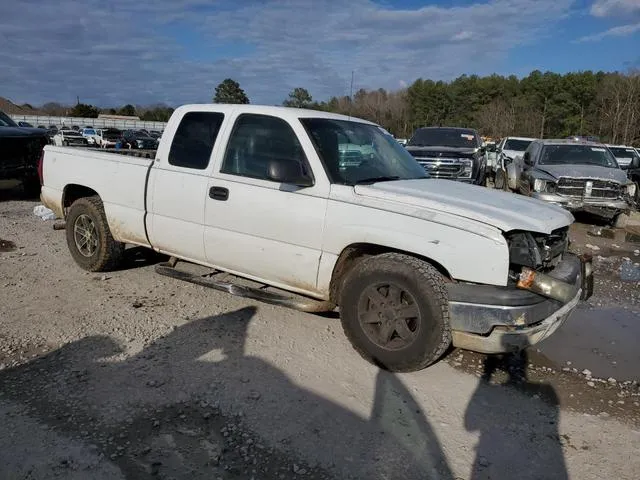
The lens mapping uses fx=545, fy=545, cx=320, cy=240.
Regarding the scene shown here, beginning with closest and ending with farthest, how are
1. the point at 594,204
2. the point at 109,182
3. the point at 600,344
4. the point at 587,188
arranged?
the point at 600,344 < the point at 109,182 < the point at 594,204 < the point at 587,188

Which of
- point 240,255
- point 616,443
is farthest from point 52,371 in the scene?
point 616,443

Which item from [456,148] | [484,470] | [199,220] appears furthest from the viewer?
[456,148]

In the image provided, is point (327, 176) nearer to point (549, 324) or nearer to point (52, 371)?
point (549, 324)

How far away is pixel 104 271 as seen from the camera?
6129 millimetres

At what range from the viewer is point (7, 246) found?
724cm

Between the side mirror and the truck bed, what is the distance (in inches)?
68.7

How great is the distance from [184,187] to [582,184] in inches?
346

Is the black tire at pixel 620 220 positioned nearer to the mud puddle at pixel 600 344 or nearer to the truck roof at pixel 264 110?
the mud puddle at pixel 600 344

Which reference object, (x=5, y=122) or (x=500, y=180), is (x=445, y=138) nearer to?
(x=500, y=180)

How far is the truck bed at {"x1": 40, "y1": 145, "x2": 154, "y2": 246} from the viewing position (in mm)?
5398

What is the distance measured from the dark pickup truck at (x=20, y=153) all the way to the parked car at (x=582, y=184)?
9.60 metres

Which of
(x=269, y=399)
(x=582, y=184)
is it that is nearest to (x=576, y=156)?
(x=582, y=184)

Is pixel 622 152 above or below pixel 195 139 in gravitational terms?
above

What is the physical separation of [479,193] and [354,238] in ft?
4.16
